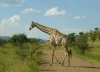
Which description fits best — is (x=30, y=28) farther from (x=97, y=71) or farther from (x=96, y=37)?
(x=96, y=37)

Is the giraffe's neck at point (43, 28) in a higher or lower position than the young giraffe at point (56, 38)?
higher

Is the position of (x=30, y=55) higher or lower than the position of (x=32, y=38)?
lower

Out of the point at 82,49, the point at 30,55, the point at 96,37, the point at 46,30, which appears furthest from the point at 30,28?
the point at 96,37

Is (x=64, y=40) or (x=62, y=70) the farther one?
(x=64, y=40)

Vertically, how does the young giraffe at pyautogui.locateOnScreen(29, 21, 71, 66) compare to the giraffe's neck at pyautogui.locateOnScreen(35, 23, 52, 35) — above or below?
below

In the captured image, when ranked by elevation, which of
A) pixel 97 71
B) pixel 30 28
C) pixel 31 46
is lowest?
pixel 97 71

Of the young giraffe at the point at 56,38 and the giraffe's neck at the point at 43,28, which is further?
the giraffe's neck at the point at 43,28

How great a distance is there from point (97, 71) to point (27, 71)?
432 cm

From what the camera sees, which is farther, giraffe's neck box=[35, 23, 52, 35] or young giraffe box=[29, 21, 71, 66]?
giraffe's neck box=[35, 23, 52, 35]

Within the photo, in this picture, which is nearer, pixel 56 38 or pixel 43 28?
pixel 56 38

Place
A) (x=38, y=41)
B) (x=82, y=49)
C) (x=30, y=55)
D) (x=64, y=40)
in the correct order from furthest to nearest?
(x=82, y=49) < (x=38, y=41) < (x=30, y=55) < (x=64, y=40)

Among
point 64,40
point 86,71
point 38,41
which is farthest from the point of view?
point 38,41

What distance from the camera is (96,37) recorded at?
87250 mm

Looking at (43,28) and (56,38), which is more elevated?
(43,28)
